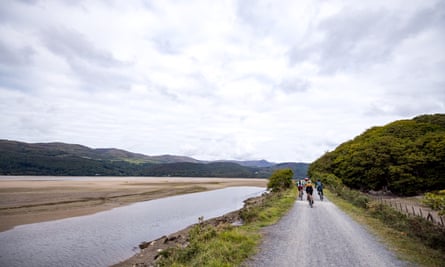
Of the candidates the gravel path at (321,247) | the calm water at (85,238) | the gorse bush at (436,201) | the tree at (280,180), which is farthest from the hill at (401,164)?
the gorse bush at (436,201)

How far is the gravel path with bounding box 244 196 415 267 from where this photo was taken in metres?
7.77

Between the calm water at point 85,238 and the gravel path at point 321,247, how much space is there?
29.8 feet

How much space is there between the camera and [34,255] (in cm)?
1481

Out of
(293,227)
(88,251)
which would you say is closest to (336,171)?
(293,227)

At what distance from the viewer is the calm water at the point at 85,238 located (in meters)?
14.3

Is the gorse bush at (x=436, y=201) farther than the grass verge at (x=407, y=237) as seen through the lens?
No

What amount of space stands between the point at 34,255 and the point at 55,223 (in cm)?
948

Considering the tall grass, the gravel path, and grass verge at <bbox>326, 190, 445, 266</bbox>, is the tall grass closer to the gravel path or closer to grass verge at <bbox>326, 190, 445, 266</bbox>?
grass verge at <bbox>326, 190, 445, 266</bbox>

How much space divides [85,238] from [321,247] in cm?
1632

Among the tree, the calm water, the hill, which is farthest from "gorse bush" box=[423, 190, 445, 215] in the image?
the tree

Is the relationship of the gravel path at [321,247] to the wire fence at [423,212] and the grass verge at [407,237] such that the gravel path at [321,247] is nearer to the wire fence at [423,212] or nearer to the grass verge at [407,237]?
the grass verge at [407,237]

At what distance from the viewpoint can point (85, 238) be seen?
60.8ft

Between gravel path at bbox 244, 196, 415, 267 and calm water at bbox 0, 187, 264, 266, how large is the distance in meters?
9.08

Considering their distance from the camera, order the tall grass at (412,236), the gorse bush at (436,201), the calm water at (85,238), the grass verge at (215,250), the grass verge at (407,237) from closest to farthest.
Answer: the gorse bush at (436,201) → the grass verge at (215,250) → the grass verge at (407,237) → the tall grass at (412,236) → the calm water at (85,238)
